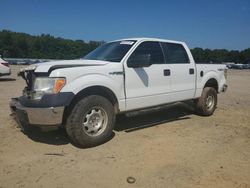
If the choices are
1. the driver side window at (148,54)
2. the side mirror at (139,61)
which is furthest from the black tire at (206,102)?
the side mirror at (139,61)

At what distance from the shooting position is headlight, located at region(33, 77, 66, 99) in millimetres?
4594

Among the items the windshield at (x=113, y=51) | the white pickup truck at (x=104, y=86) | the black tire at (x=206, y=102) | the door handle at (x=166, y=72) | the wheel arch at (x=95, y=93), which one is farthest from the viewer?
the black tire at (x=206, y=102)

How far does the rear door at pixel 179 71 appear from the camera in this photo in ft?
21.6

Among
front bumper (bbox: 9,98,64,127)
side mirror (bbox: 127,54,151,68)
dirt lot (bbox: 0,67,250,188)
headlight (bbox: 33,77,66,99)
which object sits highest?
side mirror (bbox: 127,54,151,68)

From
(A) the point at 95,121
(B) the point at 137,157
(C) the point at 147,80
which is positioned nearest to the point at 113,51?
(C) the point at 147,80

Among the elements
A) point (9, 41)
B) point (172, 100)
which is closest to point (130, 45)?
point (172, 100)

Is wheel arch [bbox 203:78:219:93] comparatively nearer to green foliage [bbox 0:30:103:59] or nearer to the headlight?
the headlight

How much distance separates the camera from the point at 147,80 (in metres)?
5.92

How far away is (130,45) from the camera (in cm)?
593

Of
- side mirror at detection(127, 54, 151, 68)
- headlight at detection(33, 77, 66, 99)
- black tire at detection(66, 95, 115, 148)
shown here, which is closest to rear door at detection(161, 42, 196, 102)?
side mirror at detection(127, 54, 151, 68)

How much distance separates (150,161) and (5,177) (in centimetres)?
205

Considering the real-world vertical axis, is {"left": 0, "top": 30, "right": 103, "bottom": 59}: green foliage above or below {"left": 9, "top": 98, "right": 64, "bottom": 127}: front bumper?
above

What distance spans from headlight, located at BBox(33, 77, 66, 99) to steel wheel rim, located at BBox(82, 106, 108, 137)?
0.67m

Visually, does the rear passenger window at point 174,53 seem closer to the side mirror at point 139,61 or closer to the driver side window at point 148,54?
the driver side window at point 148,54
